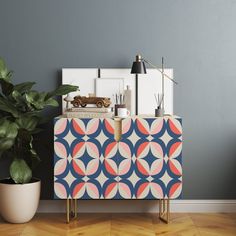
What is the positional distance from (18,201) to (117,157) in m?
0.83

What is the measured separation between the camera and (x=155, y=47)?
4070 mm

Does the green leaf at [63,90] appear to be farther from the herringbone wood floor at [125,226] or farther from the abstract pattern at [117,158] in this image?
the herringbone wood floor at [125,226]

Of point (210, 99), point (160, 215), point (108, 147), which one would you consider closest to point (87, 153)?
point (108, 147)

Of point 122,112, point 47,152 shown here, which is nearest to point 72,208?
point 47,152

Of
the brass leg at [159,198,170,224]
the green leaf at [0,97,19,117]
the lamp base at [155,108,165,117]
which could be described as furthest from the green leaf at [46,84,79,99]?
the brass leg at [159,198,170,224]

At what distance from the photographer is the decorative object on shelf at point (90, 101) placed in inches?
149

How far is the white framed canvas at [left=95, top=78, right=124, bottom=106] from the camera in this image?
4.05m

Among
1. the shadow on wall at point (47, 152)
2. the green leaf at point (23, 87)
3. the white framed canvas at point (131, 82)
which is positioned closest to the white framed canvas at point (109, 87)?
the white framed canvas at point (131, 82)

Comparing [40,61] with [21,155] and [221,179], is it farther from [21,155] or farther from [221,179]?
[221,179]

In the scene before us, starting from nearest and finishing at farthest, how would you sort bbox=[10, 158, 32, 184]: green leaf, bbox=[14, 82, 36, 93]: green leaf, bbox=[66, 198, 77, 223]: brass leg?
bbox=[10, 158, 32, 184]: green leaf → bbox=[14, 82, 36, 93]: green leaf → bbox=[66, 198, 77, 223]: brass leg

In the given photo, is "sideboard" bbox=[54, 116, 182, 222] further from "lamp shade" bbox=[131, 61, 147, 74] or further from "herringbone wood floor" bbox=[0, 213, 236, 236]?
"lamp shade" bbox=[131, 61, 147, 74]

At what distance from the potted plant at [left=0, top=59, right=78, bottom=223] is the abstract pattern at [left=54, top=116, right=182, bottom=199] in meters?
0.21

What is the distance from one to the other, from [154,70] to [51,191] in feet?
4.44

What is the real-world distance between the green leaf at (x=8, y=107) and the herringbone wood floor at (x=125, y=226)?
2.87 ft
